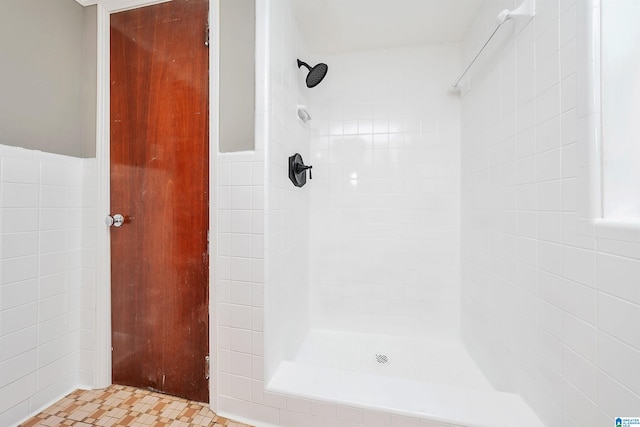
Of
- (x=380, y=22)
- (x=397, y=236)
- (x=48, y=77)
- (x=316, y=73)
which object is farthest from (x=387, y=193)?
(x=48, y=77)

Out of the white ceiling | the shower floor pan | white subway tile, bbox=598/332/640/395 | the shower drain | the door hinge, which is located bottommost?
the shower drain

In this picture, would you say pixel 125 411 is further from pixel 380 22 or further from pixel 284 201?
pixel 380 22

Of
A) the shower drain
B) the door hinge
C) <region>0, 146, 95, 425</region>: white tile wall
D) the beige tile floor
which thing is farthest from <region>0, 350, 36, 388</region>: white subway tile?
the shower drain

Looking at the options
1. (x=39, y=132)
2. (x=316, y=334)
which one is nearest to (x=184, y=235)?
(x=39, y=132)

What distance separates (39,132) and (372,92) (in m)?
1.88

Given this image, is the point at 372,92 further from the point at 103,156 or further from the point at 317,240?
the point at 103,156

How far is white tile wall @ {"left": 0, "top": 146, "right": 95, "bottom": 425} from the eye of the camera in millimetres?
1088

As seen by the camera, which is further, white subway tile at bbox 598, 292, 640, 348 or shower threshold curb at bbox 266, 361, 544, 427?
shower threshold curb at bbox 266, 361, 544, 427

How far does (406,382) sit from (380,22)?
1994 mm

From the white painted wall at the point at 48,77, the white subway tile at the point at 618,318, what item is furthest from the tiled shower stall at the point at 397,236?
the white painted wall at the point at 48,77

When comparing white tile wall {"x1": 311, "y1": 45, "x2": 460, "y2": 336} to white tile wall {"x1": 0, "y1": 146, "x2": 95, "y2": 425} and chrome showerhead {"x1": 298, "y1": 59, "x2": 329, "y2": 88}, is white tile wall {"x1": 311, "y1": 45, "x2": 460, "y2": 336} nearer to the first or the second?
chrome showerhead {"x1": 298, "y1": 59, "x2": 329, "y2": 88}

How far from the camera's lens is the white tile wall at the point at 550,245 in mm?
697

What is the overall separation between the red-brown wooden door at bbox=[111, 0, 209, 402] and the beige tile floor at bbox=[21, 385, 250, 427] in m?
0.05

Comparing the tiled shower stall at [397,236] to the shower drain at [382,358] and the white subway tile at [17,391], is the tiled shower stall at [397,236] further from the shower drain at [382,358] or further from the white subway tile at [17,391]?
the shower drain at [382,358]
